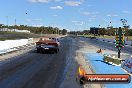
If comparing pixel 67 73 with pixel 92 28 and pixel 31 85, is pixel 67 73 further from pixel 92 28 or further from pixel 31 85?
pixel 92 28

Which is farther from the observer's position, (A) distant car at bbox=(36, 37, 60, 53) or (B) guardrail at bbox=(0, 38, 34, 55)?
(A) distant car at bbox=(36, 37, 60, 53)

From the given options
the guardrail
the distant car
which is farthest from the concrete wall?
the distant car

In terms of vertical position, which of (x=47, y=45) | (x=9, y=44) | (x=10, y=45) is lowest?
(x=10, y=45)

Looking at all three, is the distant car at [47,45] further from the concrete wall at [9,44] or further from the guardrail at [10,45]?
the concrete wall at [9,44]

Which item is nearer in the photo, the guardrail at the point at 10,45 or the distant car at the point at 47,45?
the guardrail at the point at 10,45

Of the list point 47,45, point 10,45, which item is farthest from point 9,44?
point 47,45

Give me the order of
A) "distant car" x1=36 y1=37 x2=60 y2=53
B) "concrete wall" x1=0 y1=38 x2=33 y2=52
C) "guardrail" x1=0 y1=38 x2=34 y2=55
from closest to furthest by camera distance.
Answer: "guardrail" x1=0 y1=38 x2=34 y2=55
"concrete wall" x1=0 y1=38 x2=33 y2=52
"distant car" x1=36 y1=37 x2=60 y2=53

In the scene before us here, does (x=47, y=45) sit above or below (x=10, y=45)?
above

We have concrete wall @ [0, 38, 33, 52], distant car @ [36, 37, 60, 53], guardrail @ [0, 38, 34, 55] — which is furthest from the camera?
distant car @ [36, 37, 60, 53]

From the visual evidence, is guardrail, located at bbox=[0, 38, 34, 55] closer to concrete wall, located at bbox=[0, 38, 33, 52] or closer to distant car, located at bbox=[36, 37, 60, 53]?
Result: concrete wall, located at bbox=[0, 38, 33, 52]

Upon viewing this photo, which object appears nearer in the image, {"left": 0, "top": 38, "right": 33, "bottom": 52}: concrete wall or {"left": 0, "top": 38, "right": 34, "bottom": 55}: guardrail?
{"left": 0, "top": 38, "right": 34, "bottom": 55}: guardrail

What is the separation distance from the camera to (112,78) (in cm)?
1119

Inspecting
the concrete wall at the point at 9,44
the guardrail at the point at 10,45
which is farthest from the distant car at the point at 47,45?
the concrete wall at the point at 9,44

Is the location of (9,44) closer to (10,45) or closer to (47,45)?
(10,45)
